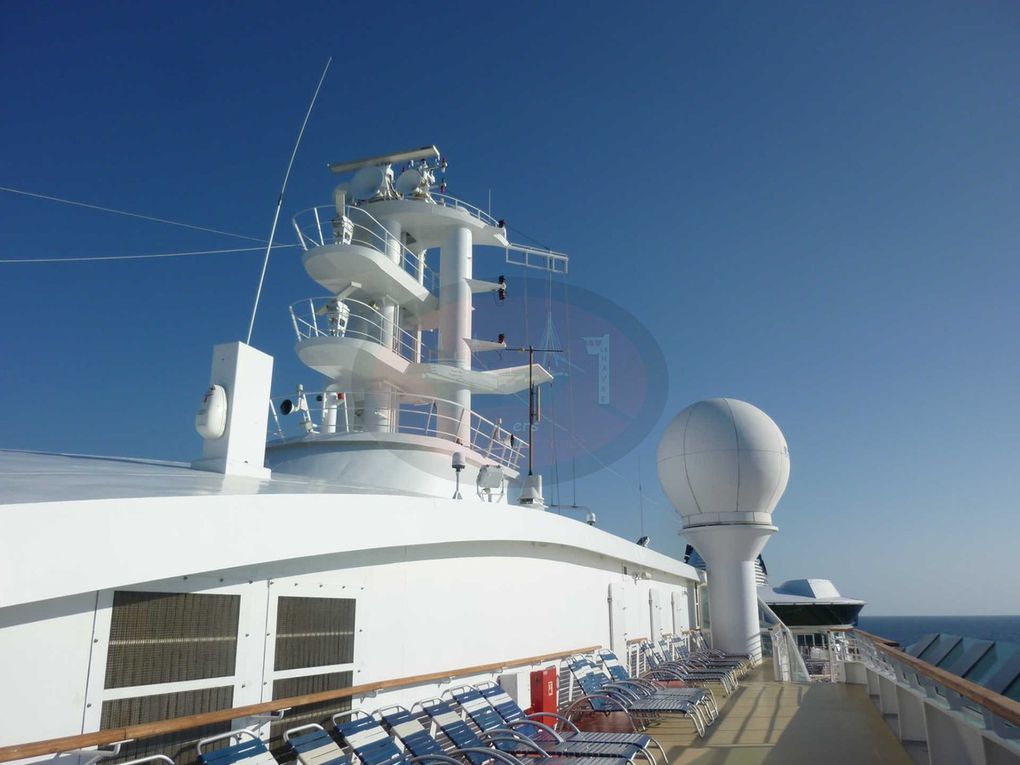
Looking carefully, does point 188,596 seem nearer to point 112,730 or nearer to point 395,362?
point 112,730

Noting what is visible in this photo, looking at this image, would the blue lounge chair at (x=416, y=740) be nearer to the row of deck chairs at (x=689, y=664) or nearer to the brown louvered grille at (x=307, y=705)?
the brown louvered grille at (x=307, y=705)

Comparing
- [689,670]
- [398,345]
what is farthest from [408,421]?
[689,670]

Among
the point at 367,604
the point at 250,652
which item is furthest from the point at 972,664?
the point at 250,652

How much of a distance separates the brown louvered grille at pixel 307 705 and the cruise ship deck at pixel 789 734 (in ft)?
10.2

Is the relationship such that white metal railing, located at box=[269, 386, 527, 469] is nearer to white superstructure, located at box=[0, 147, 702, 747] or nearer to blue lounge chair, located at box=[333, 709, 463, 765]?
white superstructure, located at box=[0, 147, 702, 747]

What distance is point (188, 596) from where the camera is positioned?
4012mm

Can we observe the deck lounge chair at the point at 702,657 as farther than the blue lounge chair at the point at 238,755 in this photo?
Yes

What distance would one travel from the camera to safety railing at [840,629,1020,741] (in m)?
3.62

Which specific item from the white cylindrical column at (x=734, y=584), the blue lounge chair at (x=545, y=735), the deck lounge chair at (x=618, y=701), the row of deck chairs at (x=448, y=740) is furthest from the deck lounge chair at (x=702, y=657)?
the blue lounge chair at (x=545, y=735)

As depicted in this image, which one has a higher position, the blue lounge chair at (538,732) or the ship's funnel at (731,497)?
the ship's funnel at (731,497)

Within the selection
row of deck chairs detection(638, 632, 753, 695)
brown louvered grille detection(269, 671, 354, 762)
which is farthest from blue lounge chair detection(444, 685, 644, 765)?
row of deck chairs detection(638, 632, 753, 695)

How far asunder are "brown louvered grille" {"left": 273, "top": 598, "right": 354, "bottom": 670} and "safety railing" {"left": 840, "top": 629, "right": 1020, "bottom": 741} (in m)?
3.78

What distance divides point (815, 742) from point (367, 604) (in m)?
4.78

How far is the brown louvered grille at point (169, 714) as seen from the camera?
3.56 metres
